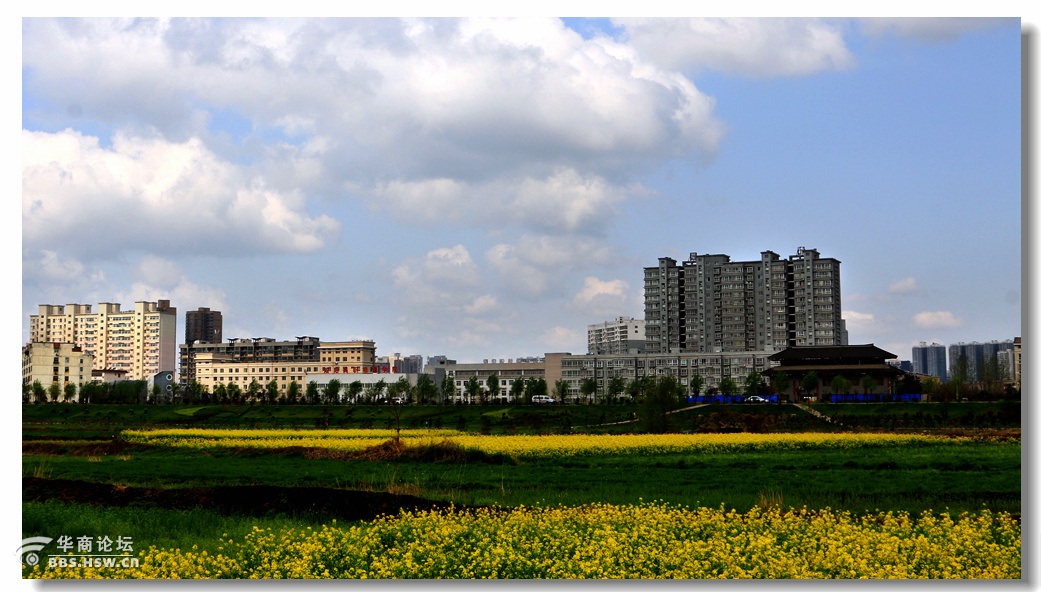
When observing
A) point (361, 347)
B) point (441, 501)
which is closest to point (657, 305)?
point (361, 347)

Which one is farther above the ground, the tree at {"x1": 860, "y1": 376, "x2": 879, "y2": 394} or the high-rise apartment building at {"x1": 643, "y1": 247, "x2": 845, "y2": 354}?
the high-rise apartment building at {"x1": 643, "y1": 247, "x2": 845, "y2": 354}

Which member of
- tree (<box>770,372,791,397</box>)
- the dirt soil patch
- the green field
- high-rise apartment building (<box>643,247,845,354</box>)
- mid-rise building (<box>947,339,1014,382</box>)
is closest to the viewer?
the green field

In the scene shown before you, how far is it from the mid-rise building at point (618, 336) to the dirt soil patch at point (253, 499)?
83.5m

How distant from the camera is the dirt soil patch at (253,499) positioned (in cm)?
1334

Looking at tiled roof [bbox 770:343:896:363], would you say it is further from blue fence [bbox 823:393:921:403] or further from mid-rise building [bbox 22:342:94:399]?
mid-rise building [bbox 22:342:94:399]

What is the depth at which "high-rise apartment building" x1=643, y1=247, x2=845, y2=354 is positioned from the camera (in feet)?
291

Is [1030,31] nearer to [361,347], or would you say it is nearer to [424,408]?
[424,408]

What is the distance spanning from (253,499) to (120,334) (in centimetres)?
6155

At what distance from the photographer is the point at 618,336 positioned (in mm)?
118312

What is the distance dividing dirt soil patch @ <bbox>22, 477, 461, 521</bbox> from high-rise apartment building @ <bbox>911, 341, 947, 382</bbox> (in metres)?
63.0

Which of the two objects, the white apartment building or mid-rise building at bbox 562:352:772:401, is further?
mid-rise building at bbox 562:352:772:401

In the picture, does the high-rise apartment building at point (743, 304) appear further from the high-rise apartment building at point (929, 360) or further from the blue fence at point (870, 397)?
the blue fence at point (870, 397)

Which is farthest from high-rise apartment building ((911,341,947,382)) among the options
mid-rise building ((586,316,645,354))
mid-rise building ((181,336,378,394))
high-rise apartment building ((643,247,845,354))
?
mid-rise building ((181,336,378,394))
